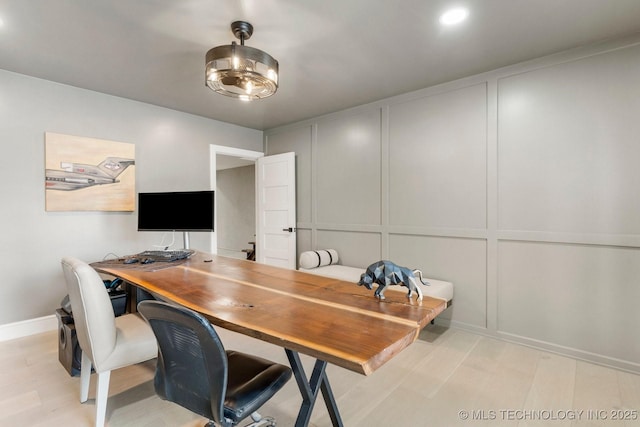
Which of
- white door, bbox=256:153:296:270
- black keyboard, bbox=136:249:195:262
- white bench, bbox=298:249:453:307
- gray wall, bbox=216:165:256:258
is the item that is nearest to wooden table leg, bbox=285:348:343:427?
black keyboard, bbox=136:249:195:262

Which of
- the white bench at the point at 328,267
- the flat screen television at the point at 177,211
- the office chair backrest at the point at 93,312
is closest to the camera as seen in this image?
the office chair backrest at the point at 93,312

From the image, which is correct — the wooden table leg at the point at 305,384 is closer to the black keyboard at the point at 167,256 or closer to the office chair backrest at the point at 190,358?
Result: the office chair backrest at the point at 190,358

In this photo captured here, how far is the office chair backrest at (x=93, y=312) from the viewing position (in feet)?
5.06

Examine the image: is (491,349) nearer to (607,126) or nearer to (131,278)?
(607,126)

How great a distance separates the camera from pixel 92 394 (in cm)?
205

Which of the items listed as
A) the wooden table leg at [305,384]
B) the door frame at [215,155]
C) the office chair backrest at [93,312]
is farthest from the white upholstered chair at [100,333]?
the door frame at [215,155]

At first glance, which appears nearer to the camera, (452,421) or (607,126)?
(452,421)

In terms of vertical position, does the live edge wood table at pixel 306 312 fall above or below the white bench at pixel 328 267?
above

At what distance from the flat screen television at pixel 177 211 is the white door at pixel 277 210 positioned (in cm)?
161

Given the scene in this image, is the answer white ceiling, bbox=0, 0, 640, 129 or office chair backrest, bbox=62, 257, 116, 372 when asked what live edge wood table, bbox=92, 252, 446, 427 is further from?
white ceiling, bbox=0, 0, 640, 129

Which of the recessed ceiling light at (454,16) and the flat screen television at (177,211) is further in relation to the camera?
the flat screen television at (177,211)

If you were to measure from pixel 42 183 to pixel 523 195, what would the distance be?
4.53 metres

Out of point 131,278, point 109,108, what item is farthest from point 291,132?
point 131,278

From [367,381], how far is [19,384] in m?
2.40
